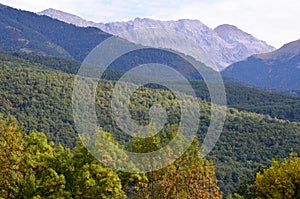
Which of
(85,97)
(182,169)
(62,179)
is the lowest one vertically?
(85,97)

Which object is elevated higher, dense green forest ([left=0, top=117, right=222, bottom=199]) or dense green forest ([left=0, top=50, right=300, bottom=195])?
dense green forest ([left=0, top=117, right=222, bottom=199])

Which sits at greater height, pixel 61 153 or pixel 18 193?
pixel 61 153

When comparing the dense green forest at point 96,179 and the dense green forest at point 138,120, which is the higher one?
the dense green forest at point 96,179

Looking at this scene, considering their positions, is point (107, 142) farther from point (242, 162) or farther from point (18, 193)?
point (242, 162)

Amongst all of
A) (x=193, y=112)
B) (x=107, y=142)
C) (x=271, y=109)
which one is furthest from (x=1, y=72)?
(x=107, y=142)

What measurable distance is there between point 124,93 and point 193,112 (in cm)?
2671

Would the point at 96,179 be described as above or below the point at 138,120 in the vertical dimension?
above

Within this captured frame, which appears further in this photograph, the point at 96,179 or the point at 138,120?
the point at 138,120

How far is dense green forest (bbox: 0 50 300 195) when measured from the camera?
11225 cm

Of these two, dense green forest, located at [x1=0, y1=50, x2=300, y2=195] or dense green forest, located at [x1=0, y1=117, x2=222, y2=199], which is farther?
dense green forest, located at [x1=0, y1=50, x2=300, y2=195]

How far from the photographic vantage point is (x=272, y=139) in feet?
409

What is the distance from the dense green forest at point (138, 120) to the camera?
112 metres

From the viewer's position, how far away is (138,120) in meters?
123

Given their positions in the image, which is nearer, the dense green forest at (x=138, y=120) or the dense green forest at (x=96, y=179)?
the dense green forest at (x=96, y=179)
